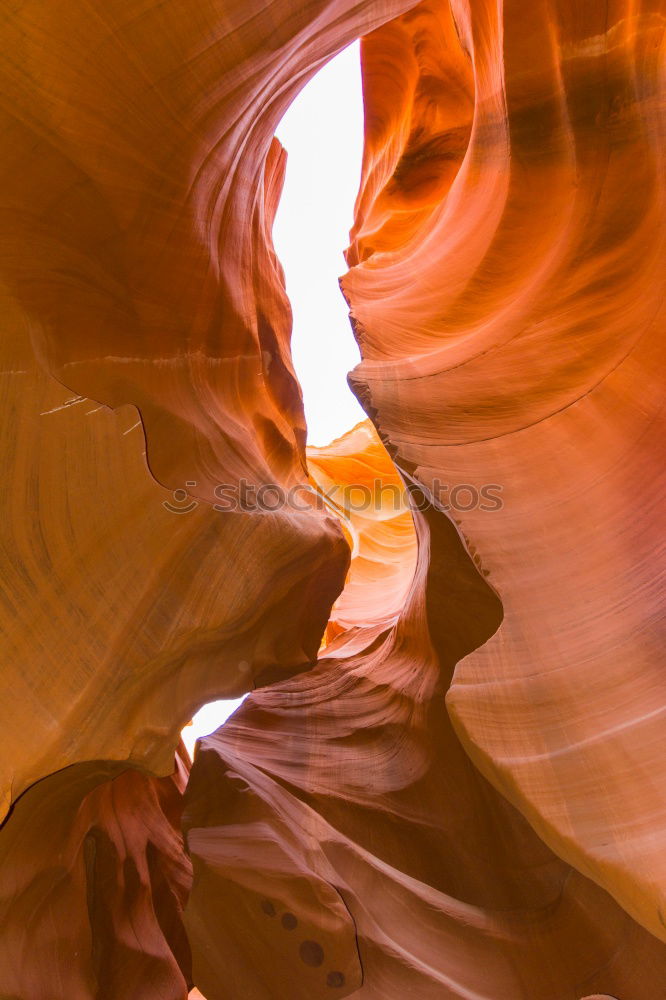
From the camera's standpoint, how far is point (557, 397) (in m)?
1.89

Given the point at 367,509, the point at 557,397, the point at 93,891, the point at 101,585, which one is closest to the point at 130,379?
the point at 101,585

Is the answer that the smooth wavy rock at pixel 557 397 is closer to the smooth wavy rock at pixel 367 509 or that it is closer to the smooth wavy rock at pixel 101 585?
the smooth wavy rock at pixel 101 585

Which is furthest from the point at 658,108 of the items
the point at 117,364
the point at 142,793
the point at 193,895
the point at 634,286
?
the point at 142,793

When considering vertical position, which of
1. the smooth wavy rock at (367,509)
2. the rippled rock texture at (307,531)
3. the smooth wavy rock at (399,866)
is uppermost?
the rippled rock texture at (307,531)

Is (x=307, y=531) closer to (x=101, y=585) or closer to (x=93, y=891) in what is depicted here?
(x=101, y=585)

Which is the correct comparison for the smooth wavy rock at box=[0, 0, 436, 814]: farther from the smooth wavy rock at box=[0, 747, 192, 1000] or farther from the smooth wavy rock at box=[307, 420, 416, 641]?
the smooth wavy rock at box=[307, 420, 416, 641]

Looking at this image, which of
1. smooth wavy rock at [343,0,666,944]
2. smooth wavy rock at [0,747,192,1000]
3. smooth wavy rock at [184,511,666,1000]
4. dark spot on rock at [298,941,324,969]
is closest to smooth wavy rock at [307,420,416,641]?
smooth wavy rock at [184,511,666,1000]

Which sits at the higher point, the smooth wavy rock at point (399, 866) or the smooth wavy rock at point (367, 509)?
the smooth wavy rock at point (399, 866)

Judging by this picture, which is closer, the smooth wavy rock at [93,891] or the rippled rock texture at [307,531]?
the rippled rock texture at [307,531]

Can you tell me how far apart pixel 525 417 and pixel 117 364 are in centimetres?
96

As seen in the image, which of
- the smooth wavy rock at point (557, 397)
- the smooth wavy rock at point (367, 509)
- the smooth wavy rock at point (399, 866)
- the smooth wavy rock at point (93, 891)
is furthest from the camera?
the smooth wavy rock at point (367, 509)

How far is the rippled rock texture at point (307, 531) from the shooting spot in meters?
1.45

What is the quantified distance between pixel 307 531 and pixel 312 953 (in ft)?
3.27

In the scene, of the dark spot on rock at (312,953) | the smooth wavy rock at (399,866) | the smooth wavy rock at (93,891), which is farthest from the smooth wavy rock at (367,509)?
the dark spot on rock at (312,953)
